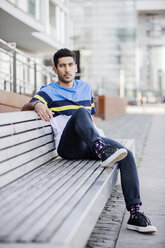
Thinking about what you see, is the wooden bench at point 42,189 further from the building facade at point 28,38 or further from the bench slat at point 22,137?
the building facade at point 28,38

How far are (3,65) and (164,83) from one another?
165604mm

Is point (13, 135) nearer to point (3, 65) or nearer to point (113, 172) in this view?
point (113, 172)

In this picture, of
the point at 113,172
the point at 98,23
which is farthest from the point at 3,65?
the point at 98,23

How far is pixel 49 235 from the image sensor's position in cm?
198

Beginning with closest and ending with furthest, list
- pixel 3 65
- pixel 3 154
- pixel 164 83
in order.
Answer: pixel 3 154 → pixel 3 65 → pixel 164 83

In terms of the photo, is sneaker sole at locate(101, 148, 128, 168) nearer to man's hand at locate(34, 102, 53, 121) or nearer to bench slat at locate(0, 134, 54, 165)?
bench slat at locate(0, 134, 54, 165)

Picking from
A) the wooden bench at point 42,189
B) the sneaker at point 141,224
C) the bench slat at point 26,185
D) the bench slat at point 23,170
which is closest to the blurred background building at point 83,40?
the bench slat at point 23,170

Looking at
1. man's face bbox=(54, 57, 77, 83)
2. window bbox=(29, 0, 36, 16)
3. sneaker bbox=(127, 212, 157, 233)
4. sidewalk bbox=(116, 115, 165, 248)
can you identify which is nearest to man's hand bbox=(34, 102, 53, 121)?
man's face bbox=(54, 57, 77, 83)

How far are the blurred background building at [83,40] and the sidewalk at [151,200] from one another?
344 centimetres

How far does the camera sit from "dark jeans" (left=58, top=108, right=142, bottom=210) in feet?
11.7

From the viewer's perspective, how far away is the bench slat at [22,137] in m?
3.15

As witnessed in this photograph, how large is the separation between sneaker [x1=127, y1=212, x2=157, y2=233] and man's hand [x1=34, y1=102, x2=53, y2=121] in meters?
1.31

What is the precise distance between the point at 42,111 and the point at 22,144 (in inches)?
26.9

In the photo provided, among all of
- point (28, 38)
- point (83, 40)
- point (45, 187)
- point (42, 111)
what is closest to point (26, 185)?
point (45, 187)
